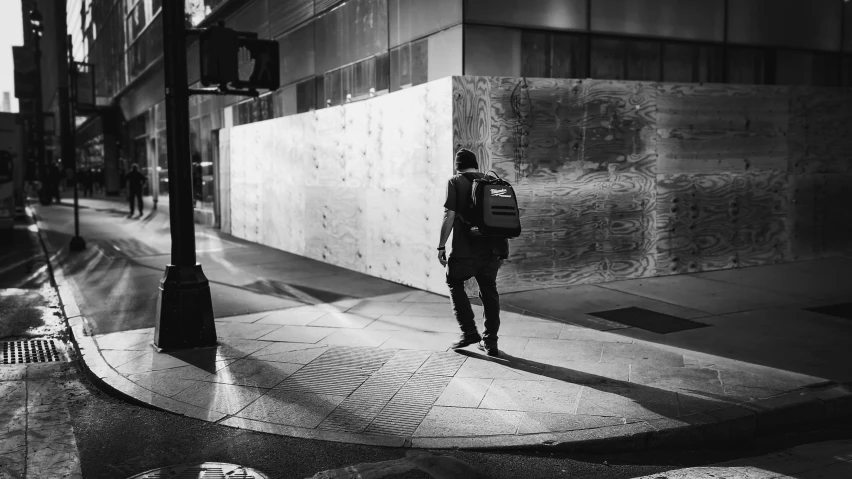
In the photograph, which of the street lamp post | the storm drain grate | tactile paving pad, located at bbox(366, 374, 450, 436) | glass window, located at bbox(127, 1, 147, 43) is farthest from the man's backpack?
the street lamp post

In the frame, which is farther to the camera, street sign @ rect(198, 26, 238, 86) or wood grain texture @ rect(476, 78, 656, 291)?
wood grain texture @ rect(476, 78, 656, 291)

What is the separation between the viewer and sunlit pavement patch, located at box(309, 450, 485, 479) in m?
4.55

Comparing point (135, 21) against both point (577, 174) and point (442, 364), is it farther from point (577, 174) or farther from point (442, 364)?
point (442, 364)

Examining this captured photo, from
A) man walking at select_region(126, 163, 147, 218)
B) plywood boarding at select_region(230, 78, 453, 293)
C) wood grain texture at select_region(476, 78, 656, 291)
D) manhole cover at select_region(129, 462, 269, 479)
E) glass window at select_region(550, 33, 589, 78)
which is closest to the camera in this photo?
manhole cover at select_region(129, 462, 269, 479)

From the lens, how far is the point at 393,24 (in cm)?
1223

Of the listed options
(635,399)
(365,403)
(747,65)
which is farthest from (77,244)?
(635,399)

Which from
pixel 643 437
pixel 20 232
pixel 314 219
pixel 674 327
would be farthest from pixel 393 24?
pixel 20 232

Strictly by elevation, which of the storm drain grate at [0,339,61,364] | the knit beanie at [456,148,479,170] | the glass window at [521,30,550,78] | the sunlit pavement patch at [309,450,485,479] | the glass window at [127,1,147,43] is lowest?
the storm drain grate at [0,339,61,364]

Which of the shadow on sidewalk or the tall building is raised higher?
the tall building

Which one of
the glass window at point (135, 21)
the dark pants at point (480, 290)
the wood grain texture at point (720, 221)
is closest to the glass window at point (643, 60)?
the wood grain texture at point (720, 221)

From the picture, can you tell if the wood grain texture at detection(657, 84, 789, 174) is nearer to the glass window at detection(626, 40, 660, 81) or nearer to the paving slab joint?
the glass window at detection(626, 40, 660, 81)

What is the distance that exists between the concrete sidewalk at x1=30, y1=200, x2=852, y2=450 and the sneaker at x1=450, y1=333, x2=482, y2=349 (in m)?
0.13

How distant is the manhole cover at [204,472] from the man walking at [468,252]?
2987mm

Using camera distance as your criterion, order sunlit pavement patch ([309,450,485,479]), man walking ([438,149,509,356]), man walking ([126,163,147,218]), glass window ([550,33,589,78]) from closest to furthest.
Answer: sunlit pavement patch ([309,450,485,479]) → man walking ([438,149,509,356]) → glass window ([550,33,589,78]) → man walking ([126,163,147,218])
